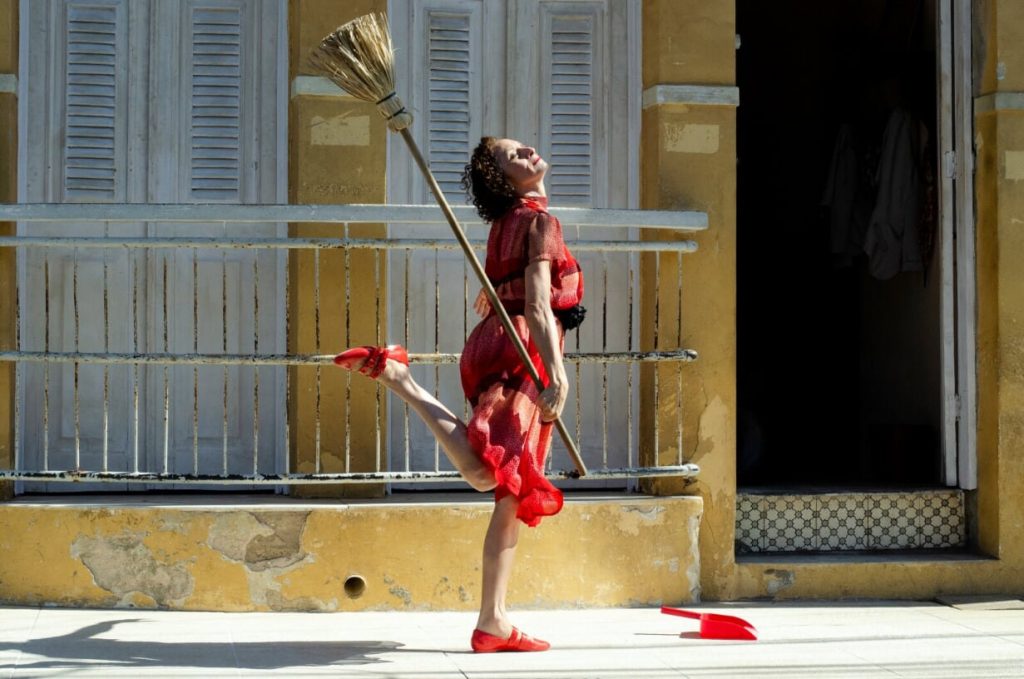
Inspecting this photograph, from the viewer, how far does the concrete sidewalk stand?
17.2 ft

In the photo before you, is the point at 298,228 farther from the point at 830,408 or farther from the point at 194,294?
the point at 830,408

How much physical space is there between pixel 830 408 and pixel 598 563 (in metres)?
4.54

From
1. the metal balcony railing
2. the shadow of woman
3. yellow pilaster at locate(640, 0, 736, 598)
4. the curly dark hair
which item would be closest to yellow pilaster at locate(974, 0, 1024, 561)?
yellow pilaster at locate(640, 0, 736, 598)

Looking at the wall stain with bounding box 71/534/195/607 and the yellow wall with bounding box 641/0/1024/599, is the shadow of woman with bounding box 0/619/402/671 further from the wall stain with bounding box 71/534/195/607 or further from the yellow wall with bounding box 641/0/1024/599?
the yellow wall with bounding box 641/0/1024/599

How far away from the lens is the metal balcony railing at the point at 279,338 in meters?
6.73

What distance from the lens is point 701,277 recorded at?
23.3 ft

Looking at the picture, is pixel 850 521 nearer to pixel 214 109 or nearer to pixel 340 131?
pixel 340 131

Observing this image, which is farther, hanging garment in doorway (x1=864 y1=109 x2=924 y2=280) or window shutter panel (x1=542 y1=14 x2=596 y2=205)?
hanging garment in doorway (x1=864 y1=109 x2=924 y2=280)

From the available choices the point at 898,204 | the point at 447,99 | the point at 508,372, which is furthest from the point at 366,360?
the point at 898,204

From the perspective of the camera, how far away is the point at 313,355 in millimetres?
6582

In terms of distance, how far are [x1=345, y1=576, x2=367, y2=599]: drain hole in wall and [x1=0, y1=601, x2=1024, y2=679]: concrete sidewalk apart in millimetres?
92

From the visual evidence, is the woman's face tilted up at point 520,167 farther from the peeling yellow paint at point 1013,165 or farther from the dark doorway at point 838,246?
the dark doorway at point 838,246

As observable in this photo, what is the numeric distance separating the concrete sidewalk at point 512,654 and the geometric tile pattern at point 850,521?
58cm

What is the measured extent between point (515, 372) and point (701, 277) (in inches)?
73.6
